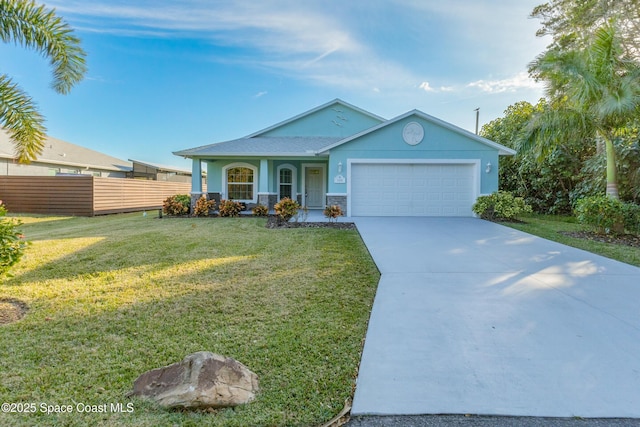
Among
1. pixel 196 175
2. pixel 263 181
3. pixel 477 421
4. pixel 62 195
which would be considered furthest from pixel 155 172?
pixel 477 421

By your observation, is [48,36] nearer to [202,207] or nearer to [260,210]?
[202,207]

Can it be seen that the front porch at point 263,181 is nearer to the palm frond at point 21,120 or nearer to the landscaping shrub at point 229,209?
the landscaping shrub at point 229,209

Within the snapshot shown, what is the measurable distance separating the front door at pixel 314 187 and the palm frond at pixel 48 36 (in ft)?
38.2

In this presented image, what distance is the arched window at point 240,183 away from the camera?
15.9 metres

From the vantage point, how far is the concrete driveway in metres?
2.34

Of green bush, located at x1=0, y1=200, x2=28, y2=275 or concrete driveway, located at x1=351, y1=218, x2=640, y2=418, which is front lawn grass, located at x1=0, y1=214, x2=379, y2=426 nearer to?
concrete driveway, located at x1=351, y1=218, x2=640, y2=418

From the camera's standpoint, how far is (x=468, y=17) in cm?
1216

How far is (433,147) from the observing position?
42.9 feet

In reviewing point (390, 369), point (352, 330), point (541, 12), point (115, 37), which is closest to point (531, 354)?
point (390, 369)

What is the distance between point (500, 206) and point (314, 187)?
8.72 meters

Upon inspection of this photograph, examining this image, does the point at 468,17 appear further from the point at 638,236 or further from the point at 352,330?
the point at 352,330

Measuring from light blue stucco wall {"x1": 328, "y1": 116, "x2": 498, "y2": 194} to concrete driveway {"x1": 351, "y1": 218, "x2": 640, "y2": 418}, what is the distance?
7.56m

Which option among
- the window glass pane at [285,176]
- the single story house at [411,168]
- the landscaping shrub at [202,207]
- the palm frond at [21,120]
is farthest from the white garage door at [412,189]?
the palm frond at [21,120]

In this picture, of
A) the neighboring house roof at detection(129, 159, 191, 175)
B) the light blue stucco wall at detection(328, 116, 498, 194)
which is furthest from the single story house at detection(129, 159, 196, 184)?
the light blue stucco wall at detection(328, 116, 498, 194)
